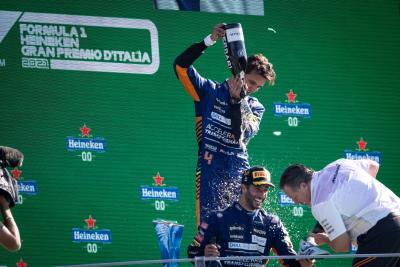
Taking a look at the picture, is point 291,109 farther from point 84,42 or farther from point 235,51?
point 235,51

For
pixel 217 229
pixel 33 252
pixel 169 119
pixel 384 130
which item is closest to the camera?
pixel 217 229

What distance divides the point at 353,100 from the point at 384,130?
1.19ft

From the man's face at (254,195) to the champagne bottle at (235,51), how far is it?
0.66m

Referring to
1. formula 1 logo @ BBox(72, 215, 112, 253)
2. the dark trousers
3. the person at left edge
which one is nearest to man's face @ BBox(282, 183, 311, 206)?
the dark trousers

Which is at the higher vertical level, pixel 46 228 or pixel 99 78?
pixel 99 78

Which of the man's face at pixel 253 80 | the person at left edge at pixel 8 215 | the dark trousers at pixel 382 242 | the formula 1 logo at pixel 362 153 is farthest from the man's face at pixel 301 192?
the formula 1 logo at pixel 362 153

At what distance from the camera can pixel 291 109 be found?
8461mm

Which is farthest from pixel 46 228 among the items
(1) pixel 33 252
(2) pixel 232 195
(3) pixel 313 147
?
(3) pixel 313 147

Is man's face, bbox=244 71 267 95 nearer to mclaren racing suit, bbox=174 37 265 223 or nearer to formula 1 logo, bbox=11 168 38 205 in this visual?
mclaren racing suit, bbox=174 37 265 223

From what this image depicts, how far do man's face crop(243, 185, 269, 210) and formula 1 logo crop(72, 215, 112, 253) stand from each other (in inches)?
73.7

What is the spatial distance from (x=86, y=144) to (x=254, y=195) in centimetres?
205

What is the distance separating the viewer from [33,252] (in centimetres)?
770

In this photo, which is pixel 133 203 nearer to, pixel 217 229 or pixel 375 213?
pixel 217 229

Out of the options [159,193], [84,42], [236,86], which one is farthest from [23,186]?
[236,86]
